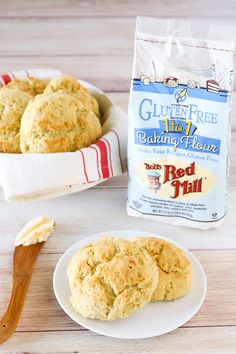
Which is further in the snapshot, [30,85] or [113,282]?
[30,85]

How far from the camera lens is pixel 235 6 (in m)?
2.57

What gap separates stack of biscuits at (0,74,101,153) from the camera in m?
1.27

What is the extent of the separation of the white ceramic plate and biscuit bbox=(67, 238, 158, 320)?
0.02m

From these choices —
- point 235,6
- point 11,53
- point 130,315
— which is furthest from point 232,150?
point 235,6

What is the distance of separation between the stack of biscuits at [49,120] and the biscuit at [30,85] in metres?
0.03

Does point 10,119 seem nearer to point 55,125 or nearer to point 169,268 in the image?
point 55,125

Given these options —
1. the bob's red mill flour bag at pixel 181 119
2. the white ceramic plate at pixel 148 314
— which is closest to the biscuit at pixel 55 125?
the bob's red mill flour bag at pixel 181 119

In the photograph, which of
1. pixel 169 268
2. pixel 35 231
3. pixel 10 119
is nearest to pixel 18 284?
pixel 35 231

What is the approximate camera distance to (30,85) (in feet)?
4.82

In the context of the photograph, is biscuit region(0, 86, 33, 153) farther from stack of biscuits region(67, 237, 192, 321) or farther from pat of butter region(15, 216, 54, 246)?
stack of biscuits region(67, 237, 192, 321)

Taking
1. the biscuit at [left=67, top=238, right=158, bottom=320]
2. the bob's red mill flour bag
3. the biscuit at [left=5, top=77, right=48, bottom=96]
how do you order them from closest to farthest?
the biscuit at [left=67, top=238, right=158, bottom=320] < the bob's red mill flour bag < the biscuit at [left=5, top=77, right=48, bottom=96]

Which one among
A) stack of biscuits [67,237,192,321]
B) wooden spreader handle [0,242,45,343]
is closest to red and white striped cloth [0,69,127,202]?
wooden spreader handle [0,242,45,343]

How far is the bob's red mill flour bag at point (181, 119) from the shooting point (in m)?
1.18

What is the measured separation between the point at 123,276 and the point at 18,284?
22cm
